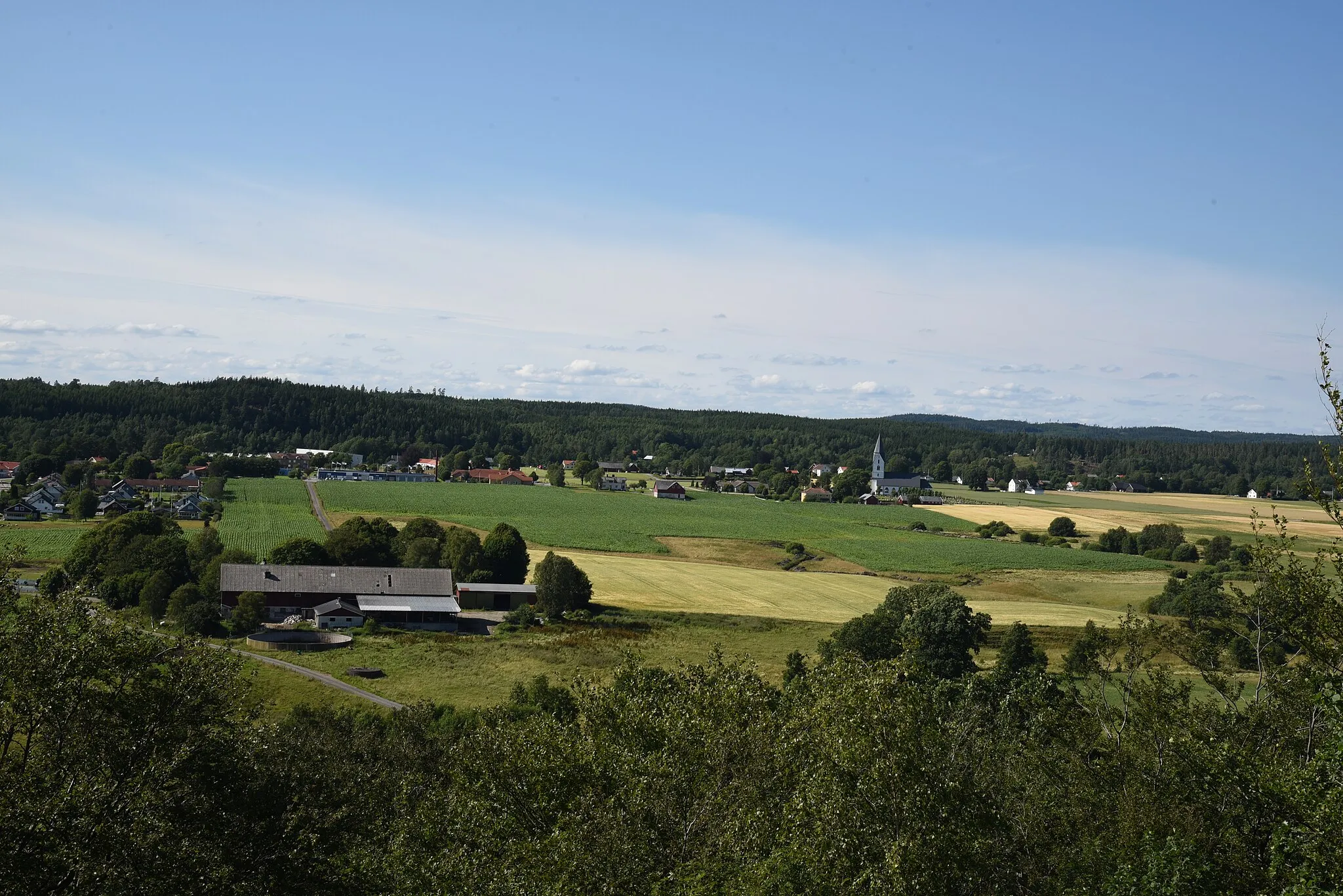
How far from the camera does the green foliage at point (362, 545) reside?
69.9m

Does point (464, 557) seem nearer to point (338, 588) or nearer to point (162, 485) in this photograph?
point (338, 588)

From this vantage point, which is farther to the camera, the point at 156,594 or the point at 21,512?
the point at 21,512

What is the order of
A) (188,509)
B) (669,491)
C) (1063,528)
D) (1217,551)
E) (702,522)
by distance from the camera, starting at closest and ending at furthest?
(1217,551), (188,509), (1063,528), (702,522), (669,491)

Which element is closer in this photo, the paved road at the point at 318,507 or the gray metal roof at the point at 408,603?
the gray metal roof at the point at 408,603

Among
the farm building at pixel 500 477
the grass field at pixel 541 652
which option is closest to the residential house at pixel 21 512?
the grass field at pixel 541 652

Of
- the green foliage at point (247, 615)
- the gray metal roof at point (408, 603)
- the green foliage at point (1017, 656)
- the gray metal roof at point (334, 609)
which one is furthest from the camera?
the gray metal roof at point (408, 603)

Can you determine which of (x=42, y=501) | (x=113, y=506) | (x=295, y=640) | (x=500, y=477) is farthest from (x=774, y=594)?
(x=500, y=477)

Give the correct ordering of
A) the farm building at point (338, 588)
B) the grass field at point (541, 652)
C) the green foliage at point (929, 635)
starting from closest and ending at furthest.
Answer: the grass field at point (541, 652)
the green foliage at point (929, 635)
the farm building at point (338, 588)

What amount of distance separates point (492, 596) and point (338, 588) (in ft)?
31.8

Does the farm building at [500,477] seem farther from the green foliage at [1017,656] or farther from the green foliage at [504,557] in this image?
the green foliage at [1017,656]

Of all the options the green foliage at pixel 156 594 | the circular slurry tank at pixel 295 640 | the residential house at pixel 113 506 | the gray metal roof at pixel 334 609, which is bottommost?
the circular slurry tank at pixel 295 640

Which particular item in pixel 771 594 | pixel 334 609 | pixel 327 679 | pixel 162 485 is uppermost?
pixel 162 485

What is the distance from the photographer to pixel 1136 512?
138 m

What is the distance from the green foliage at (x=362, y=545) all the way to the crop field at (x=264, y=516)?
347 inches
